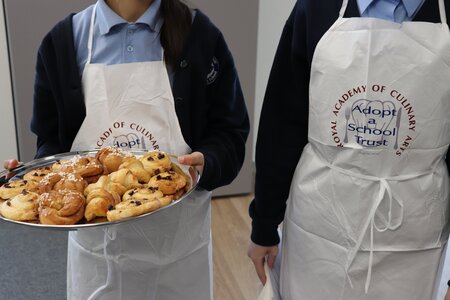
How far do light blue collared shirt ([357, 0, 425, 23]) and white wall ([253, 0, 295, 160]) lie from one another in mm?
1577

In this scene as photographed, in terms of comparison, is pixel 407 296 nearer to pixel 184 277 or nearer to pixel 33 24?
pixel 184 277

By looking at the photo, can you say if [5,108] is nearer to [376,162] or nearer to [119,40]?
[119,40]

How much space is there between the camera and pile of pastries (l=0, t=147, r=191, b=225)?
30.6 inches

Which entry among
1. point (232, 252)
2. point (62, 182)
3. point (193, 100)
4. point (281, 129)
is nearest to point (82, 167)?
point (62, 182)

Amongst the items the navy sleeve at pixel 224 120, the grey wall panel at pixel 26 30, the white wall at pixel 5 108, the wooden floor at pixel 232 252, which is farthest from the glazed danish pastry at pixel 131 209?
the white wall at pixel 5 108

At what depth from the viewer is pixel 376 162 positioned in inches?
31.2

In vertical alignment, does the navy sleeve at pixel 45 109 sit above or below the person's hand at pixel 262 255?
above

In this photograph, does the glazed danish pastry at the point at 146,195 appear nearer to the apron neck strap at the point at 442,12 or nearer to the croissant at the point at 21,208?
A: the croissant at the point at 21,208

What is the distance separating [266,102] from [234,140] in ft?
0.53

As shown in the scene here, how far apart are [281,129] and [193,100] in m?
0.20

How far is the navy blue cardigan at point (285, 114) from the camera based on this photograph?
2.68ft

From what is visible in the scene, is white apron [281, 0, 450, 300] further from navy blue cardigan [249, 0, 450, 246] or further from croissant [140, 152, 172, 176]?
→ croissant [140, 152, 172, 176]

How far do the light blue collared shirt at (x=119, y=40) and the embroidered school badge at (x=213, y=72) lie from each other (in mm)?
106

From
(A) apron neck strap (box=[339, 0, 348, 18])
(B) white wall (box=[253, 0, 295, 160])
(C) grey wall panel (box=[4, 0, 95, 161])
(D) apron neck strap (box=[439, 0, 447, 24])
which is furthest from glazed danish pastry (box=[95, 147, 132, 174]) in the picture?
(B) white wall (box=[253, 0, 295, 160])
